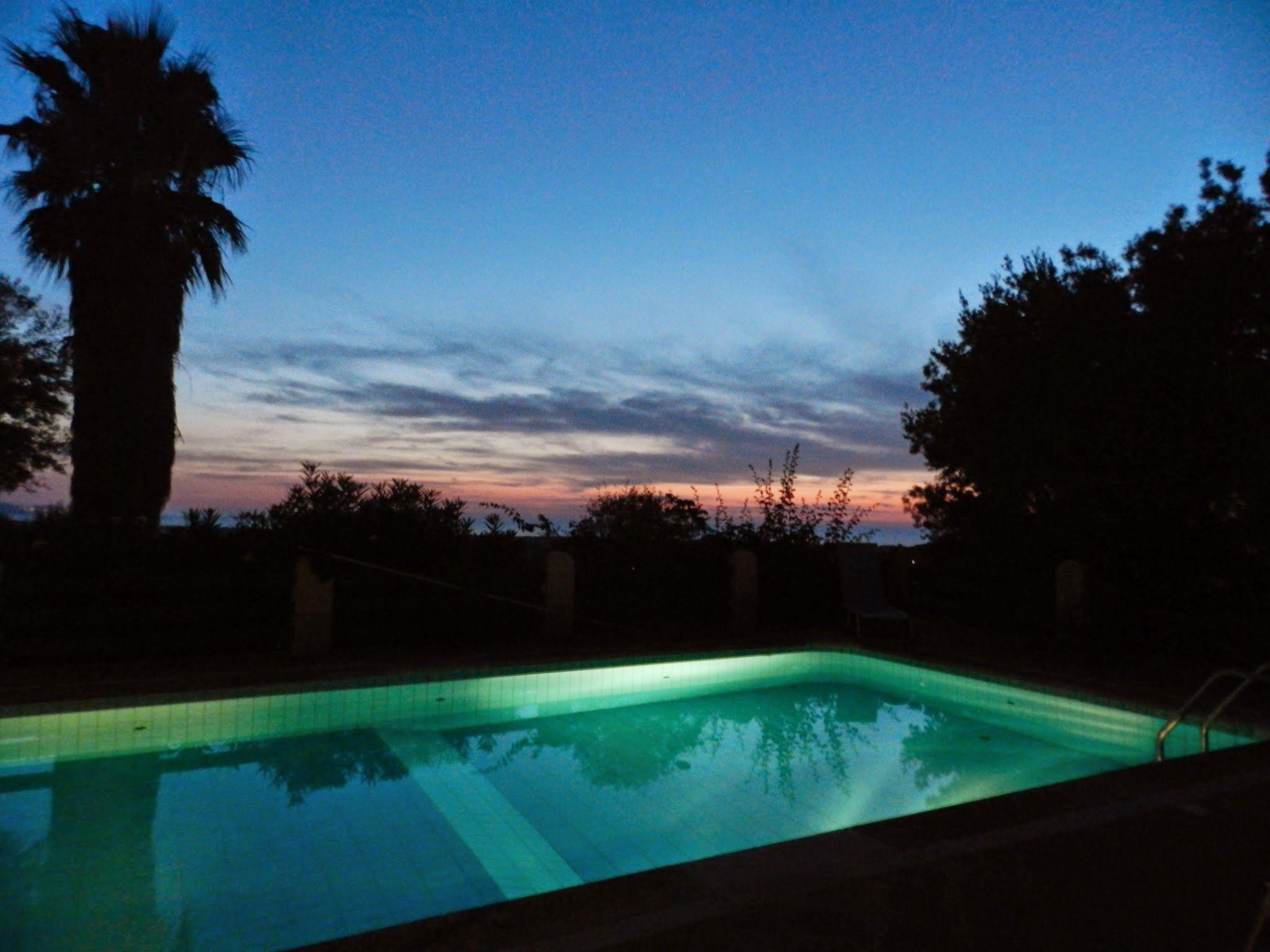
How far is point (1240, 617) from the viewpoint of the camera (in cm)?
802

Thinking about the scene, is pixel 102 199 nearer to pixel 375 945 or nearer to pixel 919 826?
pixel 375 945

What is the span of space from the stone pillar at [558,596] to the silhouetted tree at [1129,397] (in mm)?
6245

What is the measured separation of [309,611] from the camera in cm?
675

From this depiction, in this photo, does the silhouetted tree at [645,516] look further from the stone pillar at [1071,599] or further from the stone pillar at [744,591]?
the stone pillar at [1071,599]

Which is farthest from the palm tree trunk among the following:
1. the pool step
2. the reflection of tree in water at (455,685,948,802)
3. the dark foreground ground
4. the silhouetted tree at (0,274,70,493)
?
the dark foreground ground

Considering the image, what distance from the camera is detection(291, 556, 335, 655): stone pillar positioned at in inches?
264

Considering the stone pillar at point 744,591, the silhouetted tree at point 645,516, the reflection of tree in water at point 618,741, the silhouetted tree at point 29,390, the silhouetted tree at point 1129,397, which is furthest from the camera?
the silhouetted tree at point 29,390

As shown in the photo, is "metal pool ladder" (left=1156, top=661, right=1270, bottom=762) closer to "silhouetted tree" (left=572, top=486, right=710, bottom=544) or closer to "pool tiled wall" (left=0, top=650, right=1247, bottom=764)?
"pool tiled wall" (left=0, top=650, right=1247, bottom=764)

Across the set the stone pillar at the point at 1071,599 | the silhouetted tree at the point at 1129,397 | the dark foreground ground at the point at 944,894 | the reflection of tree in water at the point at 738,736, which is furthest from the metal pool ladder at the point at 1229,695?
the silhouetted tree at the point at 1129,397

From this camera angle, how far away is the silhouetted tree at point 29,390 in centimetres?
1138

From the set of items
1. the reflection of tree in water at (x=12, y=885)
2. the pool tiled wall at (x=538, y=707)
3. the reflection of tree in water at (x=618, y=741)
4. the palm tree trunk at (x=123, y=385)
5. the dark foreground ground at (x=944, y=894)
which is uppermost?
the palm tree trunk at (x=123, y=385)

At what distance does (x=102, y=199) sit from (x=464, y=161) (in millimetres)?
4511

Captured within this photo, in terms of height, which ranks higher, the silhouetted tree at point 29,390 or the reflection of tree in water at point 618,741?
the silhouetted tree at point 29,390

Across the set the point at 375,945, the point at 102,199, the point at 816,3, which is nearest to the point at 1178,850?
the point at 375,945
